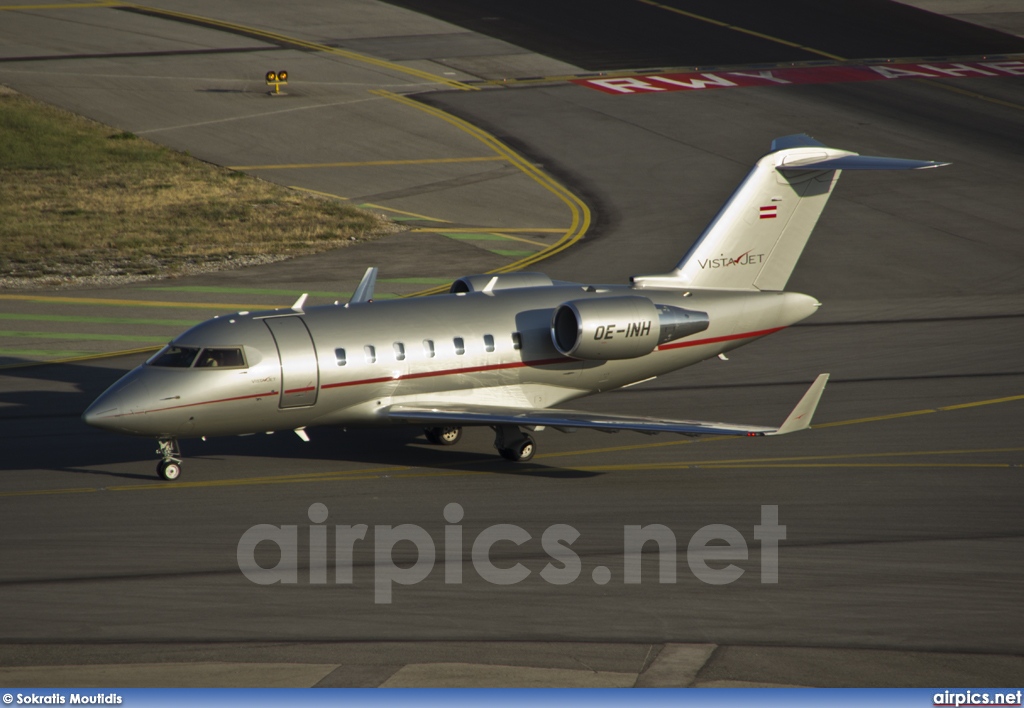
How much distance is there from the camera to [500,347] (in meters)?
25.9

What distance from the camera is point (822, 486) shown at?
24.2 metres

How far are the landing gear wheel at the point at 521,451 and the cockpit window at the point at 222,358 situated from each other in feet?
18.8

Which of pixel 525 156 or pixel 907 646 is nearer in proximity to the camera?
pixel 907 646

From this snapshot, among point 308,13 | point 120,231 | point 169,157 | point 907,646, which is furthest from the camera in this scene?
point 308,13

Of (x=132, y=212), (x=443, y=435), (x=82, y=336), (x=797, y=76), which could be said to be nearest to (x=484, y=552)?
(x=443, y=435)

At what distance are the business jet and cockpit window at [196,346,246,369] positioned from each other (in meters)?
0.03

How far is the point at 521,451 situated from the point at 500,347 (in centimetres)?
222

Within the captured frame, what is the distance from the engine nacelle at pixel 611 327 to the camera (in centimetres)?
2556

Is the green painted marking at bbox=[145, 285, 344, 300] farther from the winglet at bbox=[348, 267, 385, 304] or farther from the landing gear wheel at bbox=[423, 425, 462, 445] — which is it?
the landing gear wheel at bbox=[423, 425, 462, 445]

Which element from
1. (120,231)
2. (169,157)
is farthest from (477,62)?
(120,231)

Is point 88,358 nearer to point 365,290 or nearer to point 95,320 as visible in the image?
point 95,320

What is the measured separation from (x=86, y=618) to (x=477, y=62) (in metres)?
54.5

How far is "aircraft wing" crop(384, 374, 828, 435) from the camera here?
2348 cm

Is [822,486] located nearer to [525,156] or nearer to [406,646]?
[406,646]
